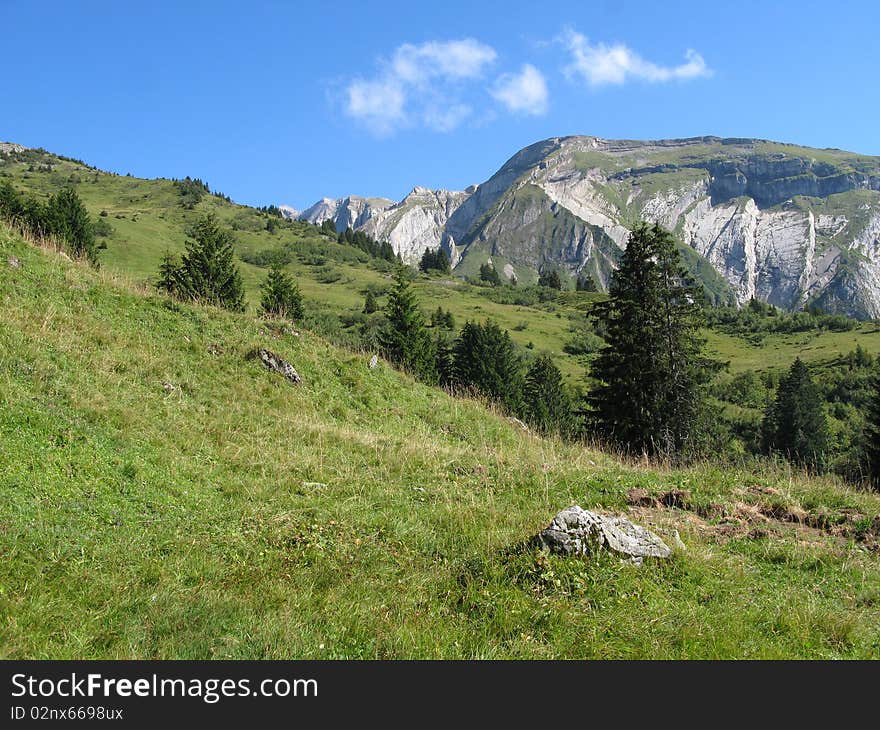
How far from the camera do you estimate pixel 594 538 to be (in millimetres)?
6352

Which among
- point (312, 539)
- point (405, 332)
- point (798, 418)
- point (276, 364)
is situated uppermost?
point (405, 332)

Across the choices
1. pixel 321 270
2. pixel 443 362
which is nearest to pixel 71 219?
pixel 443 362

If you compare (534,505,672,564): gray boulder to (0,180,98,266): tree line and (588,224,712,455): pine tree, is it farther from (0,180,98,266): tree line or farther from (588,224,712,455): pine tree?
(0,180,98,266): tree line

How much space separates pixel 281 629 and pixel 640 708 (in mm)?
2969

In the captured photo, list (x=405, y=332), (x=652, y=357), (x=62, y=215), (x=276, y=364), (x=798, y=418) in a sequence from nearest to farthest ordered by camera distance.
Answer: (x=276, y=364) < (x=652, y=357) < (x=405, y=332) < (x=62, y=215) < (x=798, y=418)

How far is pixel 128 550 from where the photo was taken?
585cm

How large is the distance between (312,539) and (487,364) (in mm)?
51641

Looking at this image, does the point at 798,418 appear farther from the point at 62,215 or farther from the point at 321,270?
the point at 321,270

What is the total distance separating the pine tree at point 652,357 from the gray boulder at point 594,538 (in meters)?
18.0

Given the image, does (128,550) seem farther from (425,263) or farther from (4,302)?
(425,263)

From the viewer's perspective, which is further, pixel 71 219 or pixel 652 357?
pixel 71 219

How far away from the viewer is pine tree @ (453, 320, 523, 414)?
5731 cm

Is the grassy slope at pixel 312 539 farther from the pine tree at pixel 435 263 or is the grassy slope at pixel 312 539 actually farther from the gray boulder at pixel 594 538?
the pine tree at pixel 435 263

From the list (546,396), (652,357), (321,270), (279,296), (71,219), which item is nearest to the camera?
(652,357)
